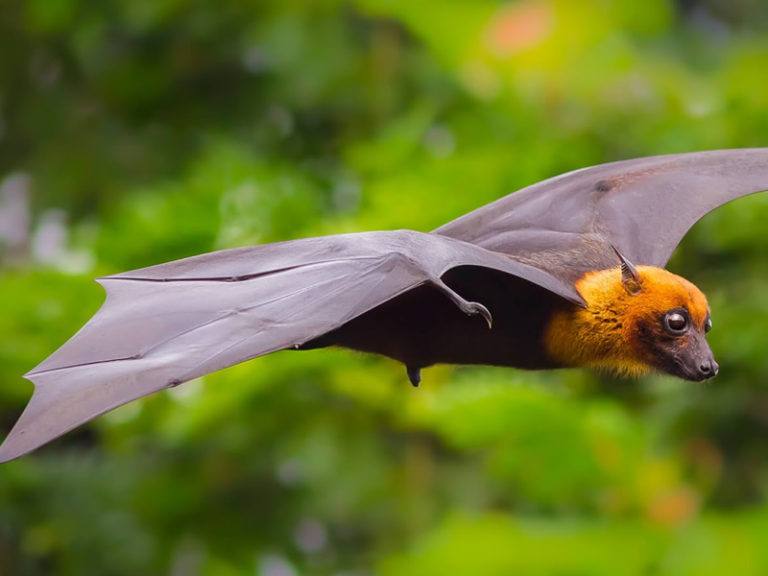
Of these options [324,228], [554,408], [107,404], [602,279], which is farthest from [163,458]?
[107,404]

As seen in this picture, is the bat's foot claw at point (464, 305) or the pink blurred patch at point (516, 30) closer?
the bat's foot claw at point (464, 305)

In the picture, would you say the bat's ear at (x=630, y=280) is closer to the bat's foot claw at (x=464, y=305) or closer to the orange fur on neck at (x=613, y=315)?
the orange fur on neck at (x=613, y=315)

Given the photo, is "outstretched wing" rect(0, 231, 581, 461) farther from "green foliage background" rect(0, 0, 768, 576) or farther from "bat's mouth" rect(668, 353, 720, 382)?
"green foliage background" rect(0, 0, 768, 576)

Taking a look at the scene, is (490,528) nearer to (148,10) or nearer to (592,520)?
(592,520)

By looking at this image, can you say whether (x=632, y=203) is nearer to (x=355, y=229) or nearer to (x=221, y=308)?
(x=221, y=308)

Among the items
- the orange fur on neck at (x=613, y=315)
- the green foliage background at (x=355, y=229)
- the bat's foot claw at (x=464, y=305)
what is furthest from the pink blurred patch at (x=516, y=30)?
the bat's foot claw at (x=464, y=305)

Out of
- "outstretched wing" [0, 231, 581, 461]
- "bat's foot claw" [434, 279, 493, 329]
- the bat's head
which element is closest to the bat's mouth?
the bat's head

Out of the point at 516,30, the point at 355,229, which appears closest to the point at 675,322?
the point at 355,229
